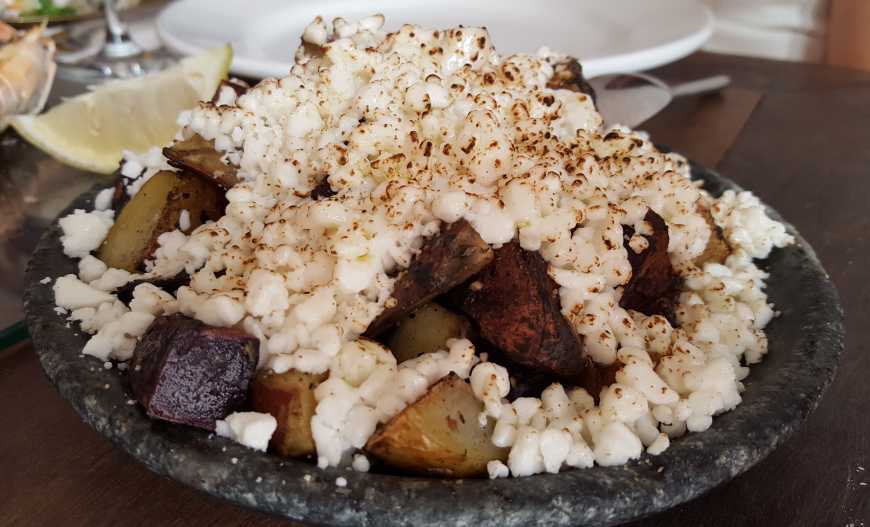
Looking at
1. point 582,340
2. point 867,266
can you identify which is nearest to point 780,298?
point 582,340

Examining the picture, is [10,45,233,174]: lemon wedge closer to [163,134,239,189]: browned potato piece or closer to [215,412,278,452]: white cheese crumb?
[163,134,239,189]: browned potato piece

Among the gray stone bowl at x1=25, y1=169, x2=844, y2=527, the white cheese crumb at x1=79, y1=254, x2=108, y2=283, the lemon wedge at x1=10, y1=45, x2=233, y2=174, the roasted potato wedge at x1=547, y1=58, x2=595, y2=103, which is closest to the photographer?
the gray stone bowl at x1=25, y1=169, x2=844, y2=527

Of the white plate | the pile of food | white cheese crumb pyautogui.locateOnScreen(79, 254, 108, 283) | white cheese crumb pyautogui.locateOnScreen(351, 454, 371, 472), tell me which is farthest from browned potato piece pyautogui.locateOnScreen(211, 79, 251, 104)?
the white plate

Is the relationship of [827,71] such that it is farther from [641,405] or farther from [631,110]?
[641,405]

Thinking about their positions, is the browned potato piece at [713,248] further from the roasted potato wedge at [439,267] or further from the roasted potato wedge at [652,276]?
the roasted potato wedge at [439,267]

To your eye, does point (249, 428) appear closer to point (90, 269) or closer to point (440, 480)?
point (440, 480)

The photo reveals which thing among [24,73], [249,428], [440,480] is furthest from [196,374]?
[24,73]
